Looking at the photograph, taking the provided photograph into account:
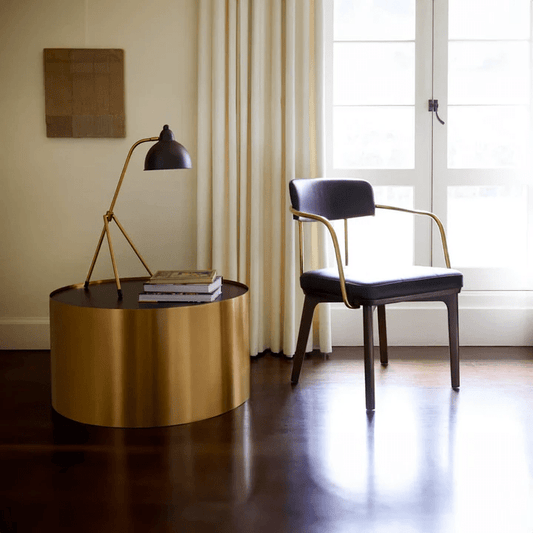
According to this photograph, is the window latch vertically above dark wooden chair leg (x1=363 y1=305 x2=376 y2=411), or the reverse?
the window latch

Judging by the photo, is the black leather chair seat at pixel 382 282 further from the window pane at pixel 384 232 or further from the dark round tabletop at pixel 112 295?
the window pane at pixel 384 232

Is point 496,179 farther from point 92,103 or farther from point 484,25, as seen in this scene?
point 92,103

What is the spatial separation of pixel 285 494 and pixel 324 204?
1412mm

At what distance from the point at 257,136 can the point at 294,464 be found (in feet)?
5.69

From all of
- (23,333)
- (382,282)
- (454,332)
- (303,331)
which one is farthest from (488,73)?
(23,333)

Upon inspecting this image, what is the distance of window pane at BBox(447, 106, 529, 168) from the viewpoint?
126 inches

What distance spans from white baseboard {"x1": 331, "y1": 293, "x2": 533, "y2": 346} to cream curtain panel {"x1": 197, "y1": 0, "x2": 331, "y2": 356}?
210 millimetres

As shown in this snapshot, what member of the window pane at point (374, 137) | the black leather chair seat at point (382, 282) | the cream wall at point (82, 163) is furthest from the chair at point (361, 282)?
the cream wall at point (82, 163)

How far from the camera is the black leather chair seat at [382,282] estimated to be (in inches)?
87.8

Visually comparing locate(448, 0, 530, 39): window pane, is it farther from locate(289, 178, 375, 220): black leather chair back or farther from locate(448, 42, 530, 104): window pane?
locate(289, 178, 375, 220): black leather chair back

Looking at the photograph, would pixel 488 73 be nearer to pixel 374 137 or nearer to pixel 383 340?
pixel 374 137

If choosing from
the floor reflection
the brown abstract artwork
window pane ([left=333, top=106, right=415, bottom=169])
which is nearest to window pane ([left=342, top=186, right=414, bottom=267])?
window pane ([left=333, top=106, right=415, bottom=169])

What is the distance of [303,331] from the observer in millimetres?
2609

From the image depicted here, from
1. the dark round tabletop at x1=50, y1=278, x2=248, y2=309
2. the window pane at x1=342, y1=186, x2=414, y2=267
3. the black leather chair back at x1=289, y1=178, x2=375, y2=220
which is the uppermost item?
the black leather chair back at x1=289, y1=178, x2=375, y2=220
